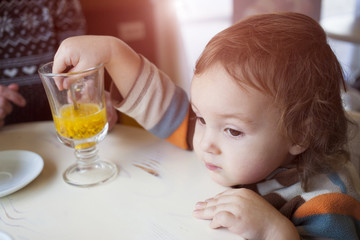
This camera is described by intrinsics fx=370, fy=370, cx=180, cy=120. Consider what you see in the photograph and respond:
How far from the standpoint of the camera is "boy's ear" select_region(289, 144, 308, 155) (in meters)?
0.60

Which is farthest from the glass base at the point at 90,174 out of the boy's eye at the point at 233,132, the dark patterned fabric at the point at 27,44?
the dark patterned fabric at the point at 27,44

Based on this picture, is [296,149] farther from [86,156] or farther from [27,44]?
[27,44]

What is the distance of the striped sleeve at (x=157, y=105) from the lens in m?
0.73

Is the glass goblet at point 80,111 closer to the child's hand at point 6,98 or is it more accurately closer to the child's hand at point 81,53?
the child's hand at point 81,53

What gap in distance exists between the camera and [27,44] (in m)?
1.05

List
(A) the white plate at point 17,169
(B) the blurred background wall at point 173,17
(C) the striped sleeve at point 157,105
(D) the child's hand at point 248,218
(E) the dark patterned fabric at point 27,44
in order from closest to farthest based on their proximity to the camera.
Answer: (D) the child's hand at point 248,218, (A) the white plate at point 17,169, (C) the striped sleeve at point 157,105, (E) the dark patterned fabric at point 27,44, (B) the blurred background wall at point 173,17

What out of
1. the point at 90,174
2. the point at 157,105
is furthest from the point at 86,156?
the point at 157,105

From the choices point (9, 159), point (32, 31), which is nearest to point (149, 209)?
point (9, 159)

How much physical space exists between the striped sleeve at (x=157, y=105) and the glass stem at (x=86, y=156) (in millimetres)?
108

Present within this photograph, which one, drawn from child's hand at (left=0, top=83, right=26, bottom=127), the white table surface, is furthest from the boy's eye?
child's hand at (left=0, top=83, right=26, bottom=127)

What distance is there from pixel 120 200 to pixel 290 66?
0.33 metres

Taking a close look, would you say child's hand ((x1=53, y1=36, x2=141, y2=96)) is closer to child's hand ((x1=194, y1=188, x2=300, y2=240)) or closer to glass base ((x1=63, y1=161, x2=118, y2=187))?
glass base ((x1=63, y1=161, x2=118, y2=187))

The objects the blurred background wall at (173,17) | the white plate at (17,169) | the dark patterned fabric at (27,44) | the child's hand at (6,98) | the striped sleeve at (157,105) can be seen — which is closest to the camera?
the white plate at (17,169)

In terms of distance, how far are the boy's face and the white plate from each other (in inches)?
11.7
